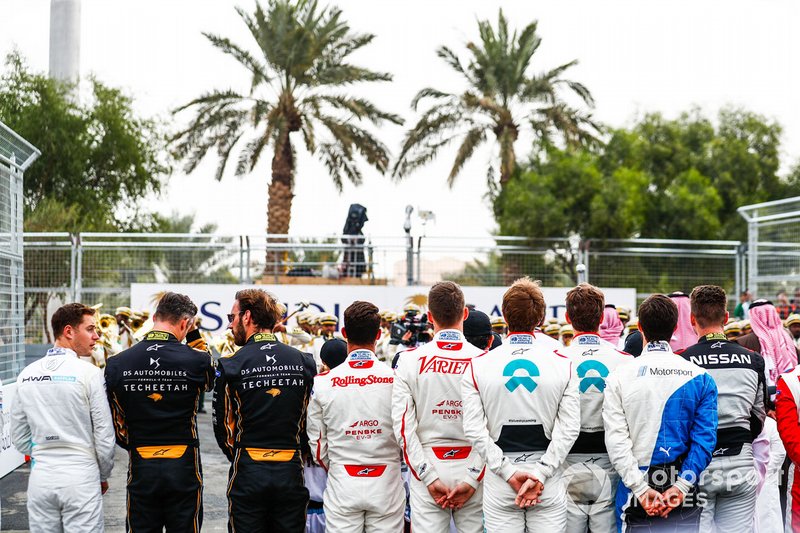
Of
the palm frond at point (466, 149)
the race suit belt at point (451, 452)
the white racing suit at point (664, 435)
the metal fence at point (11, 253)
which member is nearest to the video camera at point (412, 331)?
the race suit belt at point (451, 452)

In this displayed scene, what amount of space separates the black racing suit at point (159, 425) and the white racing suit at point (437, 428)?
127 centimetres

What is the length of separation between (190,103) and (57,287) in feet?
24.7

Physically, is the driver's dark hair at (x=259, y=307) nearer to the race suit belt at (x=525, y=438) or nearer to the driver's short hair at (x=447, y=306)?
the driver's short hair at (x=447, y=306)

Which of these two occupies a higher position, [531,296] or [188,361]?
[531,296]

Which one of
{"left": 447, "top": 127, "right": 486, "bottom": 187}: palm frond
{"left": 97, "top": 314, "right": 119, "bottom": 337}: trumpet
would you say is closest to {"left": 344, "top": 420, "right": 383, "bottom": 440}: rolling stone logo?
{"left": 97, "top": 314, "right": 119, "bottom": 337}: trumpet

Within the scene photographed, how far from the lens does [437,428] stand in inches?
195

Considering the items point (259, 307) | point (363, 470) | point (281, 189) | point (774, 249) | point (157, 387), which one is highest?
point (281, 189)

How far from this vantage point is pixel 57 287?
1628 cm

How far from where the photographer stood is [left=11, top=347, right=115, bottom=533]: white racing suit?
5117 mm

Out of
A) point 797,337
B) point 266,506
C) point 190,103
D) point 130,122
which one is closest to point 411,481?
point 266,506

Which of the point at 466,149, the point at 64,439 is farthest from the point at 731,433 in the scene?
the point at 466,149

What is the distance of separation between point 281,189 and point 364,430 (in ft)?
58.7

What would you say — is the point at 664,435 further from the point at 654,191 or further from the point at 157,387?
the point at 654,191

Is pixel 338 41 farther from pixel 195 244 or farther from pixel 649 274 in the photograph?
pixel 649 274
